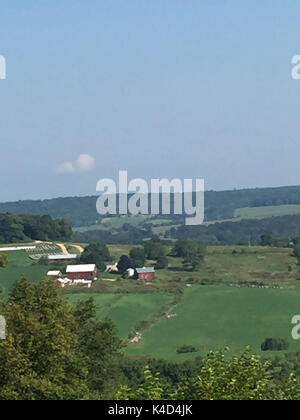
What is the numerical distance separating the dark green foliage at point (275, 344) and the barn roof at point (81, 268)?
104ft

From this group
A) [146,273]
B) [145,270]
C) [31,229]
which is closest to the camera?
[146,273]

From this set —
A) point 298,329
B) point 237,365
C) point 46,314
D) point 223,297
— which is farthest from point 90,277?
point 237,365

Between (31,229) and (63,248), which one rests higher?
(31,229)

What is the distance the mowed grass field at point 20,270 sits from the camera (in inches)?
3305

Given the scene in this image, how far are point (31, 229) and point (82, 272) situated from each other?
33027 millimetres

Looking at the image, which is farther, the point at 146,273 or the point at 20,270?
the point at 146,273

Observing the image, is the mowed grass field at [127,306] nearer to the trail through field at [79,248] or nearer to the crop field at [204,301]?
the crop field at [204,301]

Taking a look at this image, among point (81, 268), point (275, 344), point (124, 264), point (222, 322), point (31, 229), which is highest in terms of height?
point (31, 229)

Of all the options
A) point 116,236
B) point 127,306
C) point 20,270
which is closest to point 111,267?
point 20,270

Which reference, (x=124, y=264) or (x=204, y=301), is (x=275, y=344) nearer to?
(x=204, y=301)

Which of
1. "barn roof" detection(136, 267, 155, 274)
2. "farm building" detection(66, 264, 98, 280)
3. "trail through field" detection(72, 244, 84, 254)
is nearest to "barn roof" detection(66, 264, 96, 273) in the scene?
"farm building" detection(66, 264, 98, 280)

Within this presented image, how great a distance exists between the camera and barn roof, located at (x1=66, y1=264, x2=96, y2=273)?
91312 mm

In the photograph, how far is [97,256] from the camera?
10169 cm
